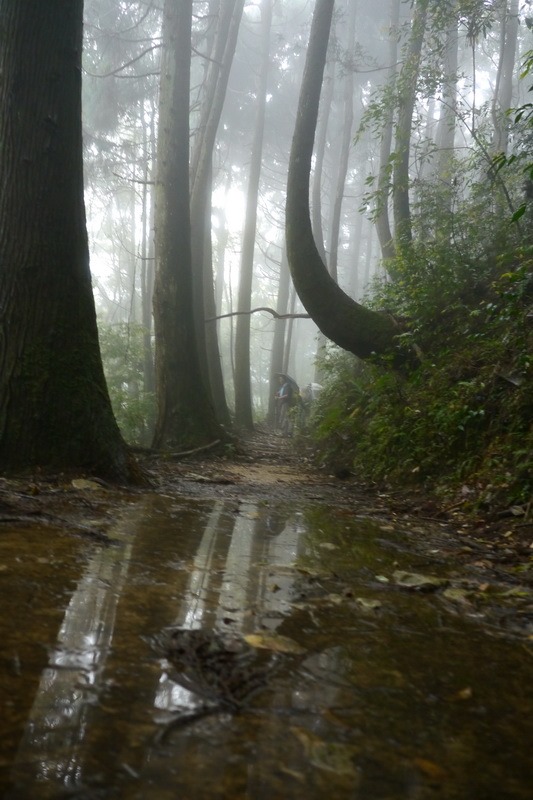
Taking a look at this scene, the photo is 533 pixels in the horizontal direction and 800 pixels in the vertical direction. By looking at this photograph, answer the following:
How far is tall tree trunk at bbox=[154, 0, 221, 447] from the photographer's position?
8.84m

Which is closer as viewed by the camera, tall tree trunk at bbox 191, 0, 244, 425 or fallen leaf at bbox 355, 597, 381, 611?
fallen leaf at bbox 355, 597, 381, 611

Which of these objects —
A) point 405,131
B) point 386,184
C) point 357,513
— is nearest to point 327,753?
point 357,513

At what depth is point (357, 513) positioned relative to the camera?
4742 millimetres

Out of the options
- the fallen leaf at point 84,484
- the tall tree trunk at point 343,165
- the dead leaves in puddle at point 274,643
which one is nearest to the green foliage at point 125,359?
the tall tree trunk at point 343,165

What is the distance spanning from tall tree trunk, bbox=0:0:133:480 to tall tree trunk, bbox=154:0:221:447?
4.18 meters

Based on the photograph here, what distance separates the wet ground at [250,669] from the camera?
1060 millimetres

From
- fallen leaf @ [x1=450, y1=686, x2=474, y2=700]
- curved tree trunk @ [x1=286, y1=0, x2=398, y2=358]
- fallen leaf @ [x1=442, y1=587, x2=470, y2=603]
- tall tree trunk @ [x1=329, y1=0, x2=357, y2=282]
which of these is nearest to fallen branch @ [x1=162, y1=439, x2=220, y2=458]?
curved tree trunk @ [x1=286, y1=0, x2=398, y2=358]

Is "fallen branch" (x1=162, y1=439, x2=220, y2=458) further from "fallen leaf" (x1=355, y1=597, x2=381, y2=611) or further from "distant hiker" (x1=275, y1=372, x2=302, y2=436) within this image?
"distant hiker" (x1=275, y1=372, x2=302, y2=436)

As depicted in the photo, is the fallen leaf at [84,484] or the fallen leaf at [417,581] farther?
the fallen leaf at [84,484]

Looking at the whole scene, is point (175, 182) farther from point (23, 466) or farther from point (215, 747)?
point (215, 747)

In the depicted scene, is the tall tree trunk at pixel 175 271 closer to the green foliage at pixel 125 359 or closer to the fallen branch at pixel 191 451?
the fallen branch at pixel 191 451

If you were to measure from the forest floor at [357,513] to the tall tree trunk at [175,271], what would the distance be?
4.94 feet

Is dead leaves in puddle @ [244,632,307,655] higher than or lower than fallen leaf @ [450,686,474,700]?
higher

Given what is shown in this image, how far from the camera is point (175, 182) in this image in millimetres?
9875
